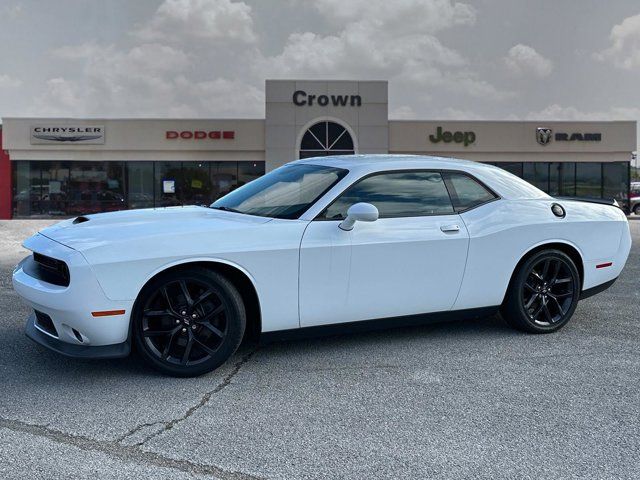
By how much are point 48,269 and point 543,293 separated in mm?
3940

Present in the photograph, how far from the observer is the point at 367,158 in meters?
5.31

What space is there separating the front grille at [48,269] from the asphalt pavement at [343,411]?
658mm

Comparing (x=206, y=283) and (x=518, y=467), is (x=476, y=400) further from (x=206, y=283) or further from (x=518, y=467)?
(x=206, y=283)

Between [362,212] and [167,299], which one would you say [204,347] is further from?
[362,212]

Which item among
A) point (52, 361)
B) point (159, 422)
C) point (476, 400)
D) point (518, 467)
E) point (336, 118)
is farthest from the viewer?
point (336, 118)

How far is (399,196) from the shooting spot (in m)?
4.93

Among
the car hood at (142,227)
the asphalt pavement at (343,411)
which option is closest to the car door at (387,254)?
the asphalt pavement at (343,411)

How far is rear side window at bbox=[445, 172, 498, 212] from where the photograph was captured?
17.0 ft

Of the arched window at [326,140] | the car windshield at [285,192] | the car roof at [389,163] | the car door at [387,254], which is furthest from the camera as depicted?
the arched window at [326,140]

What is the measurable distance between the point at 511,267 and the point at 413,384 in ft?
5.36

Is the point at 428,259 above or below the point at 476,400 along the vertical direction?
above

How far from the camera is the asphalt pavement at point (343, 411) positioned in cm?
301

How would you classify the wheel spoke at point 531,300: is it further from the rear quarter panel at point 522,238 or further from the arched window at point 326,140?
the arched window at point 326,140

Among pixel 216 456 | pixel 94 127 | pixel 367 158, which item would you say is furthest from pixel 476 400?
pixel 94 127
